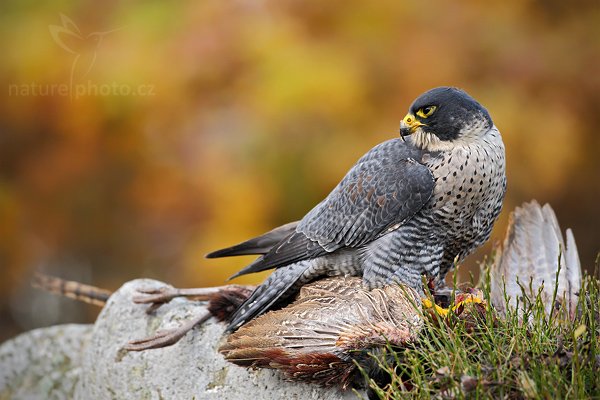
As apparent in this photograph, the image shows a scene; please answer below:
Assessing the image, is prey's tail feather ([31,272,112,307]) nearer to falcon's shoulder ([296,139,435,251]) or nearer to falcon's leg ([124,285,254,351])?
falcon's leg ([124,285,254,351])

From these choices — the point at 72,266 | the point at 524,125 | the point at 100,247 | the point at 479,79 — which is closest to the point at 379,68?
Result: the point at 479,79

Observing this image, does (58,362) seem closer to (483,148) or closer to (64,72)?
(64,72)

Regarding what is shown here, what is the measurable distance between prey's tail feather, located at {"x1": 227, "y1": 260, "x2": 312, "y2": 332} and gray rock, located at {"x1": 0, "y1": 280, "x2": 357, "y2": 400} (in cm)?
17

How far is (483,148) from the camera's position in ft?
10.0

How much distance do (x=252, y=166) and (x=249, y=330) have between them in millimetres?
2495

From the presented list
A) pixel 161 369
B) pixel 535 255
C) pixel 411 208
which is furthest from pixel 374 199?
pixel 161 369

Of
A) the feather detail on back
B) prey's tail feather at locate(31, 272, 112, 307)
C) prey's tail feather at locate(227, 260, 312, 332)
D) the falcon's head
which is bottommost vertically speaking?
the feather detail on back

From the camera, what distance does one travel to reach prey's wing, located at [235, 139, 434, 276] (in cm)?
306

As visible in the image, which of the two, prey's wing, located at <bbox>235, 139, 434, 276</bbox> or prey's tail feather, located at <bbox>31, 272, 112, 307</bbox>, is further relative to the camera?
prey's tail feather, located at <bbox>31, 272, 112, 307</bbox>

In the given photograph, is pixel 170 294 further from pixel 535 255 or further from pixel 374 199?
pixel 535 255

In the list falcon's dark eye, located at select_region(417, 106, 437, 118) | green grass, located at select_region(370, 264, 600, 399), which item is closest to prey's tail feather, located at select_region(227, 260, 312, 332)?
green grass, located at select_region(370, 264, 600, 399)

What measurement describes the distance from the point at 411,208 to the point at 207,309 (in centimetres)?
101

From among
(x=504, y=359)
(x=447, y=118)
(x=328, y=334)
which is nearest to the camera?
(x=504, y=359)

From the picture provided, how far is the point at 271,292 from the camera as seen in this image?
324 centimetres
